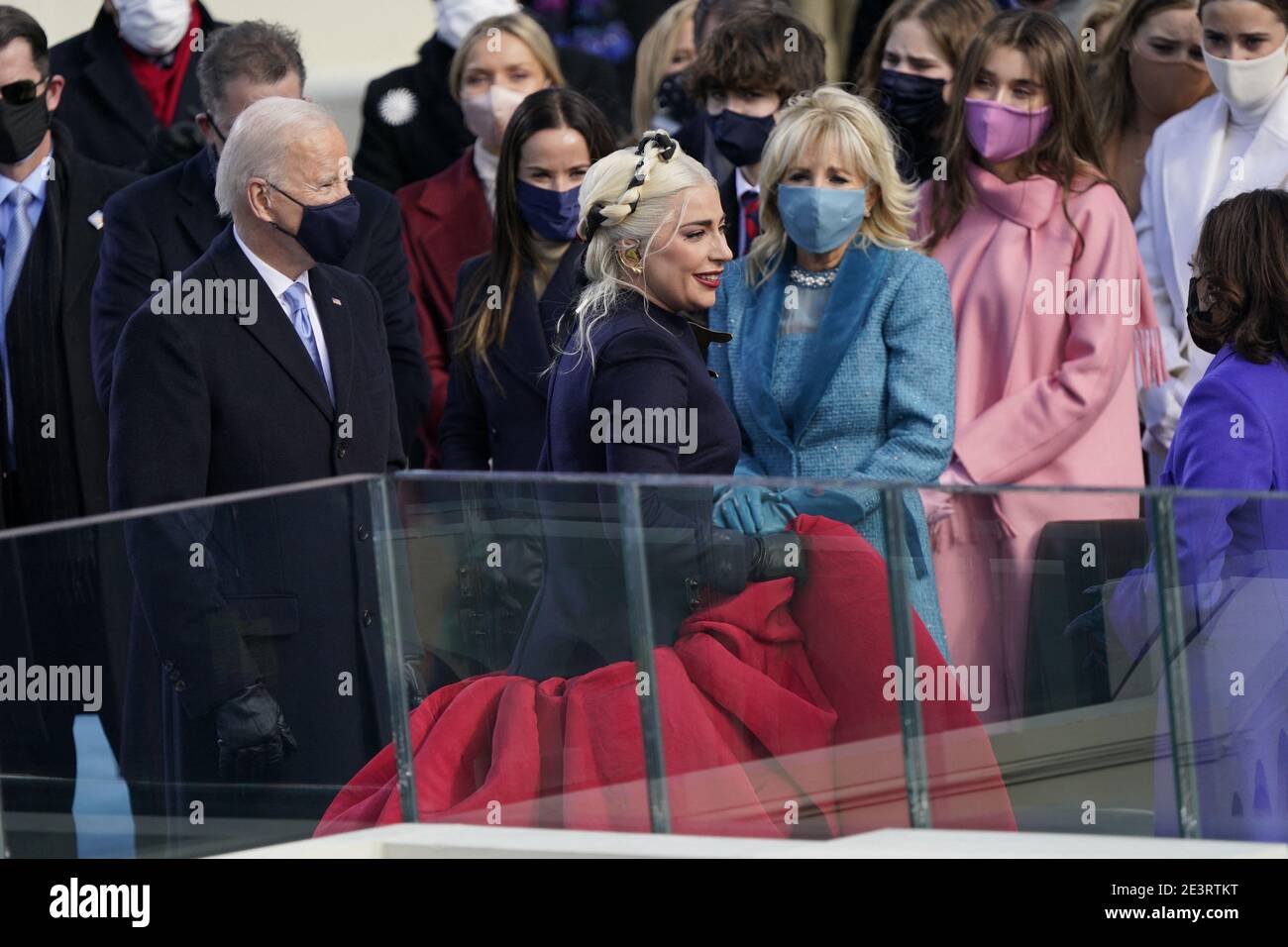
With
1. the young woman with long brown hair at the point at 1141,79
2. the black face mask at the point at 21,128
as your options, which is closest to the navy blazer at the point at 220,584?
the black face mask at the point at 21,128

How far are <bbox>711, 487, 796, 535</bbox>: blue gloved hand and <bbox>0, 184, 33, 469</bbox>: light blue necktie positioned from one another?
305 cm

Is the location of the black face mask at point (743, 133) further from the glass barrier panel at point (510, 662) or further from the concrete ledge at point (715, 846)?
the concrete ledge at point (715, 846)

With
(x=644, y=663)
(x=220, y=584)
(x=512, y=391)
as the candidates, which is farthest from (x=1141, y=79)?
(x=220, y=584)

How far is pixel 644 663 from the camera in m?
4.18

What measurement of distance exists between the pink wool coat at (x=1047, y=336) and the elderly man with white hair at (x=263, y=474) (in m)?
1.61

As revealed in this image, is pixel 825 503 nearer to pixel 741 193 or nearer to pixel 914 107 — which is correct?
pixel 741 193

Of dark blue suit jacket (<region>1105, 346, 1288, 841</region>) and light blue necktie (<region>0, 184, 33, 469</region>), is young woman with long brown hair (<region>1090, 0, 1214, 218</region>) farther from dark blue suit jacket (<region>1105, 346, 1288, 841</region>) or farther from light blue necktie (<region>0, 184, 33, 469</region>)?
light blue necktie (<region>0, 184, 33, 469</region>)

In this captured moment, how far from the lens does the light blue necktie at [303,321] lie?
16.7 ft

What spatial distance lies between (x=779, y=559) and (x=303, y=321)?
150 cm

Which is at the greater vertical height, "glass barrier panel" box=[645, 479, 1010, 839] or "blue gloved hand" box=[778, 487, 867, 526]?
"blue gloved hand" box=[778, 487, 867, 526]

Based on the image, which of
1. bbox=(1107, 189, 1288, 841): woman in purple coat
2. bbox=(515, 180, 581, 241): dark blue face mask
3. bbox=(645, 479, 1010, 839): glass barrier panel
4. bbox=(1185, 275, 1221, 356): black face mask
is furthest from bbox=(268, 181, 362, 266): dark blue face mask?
bbox=(1107, 189, 1288, 841): woman in purple coat

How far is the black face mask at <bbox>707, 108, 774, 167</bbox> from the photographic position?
21.3ft

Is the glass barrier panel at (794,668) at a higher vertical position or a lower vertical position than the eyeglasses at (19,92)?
lower

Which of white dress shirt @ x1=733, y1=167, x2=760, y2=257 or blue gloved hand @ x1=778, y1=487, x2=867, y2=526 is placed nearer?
blue gloved hand @ x1=778, y1=487, x2=867, y2=526
